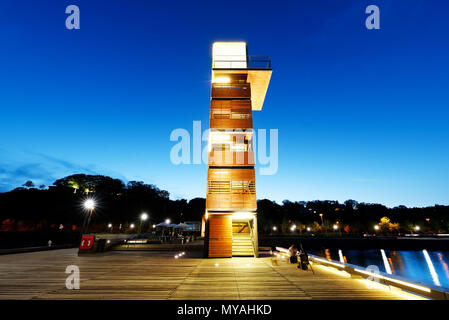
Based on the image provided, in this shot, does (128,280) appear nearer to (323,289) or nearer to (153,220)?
(323,289)

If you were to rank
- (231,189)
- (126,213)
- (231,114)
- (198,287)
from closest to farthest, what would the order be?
(198,287), (231,189), (231,114), (126,213)

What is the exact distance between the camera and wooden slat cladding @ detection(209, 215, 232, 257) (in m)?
14.1

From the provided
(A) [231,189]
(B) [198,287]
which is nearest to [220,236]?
(A) [231,189]

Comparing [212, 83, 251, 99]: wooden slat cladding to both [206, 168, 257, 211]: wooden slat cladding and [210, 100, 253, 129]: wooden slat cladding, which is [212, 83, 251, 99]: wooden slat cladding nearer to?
[210, 100, 253, 129]: wooden slat cladding

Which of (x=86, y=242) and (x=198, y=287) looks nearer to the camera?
(x=198, y=287)

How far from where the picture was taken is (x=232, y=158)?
1581 cm

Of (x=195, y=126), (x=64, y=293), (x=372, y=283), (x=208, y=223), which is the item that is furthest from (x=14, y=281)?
(x=195, y=126)

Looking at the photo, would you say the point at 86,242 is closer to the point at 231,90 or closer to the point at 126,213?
the point at 231,90

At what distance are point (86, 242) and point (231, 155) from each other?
47.3 feet

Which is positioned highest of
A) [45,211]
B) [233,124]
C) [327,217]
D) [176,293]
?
[233,124]

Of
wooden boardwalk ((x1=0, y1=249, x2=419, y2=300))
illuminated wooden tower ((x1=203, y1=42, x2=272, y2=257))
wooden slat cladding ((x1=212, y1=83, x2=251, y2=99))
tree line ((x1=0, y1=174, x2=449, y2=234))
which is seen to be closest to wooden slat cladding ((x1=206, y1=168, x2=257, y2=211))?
illuminated wooden tower ((x1=203, y1=42, x2=272, y2=257))

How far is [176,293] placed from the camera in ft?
19.1

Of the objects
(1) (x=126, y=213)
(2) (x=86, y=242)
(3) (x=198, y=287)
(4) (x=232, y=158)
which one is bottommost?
(1) (x=126, y=213)
